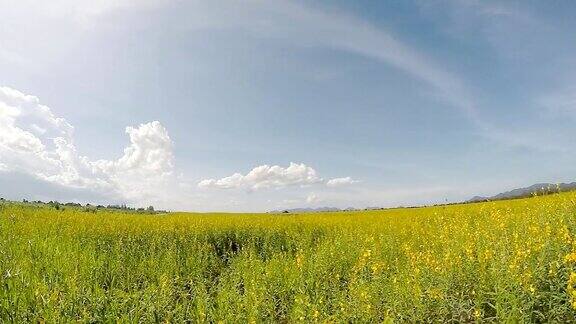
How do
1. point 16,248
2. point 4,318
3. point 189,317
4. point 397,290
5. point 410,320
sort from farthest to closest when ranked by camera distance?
point 16,248 → point 189,317 → point 397,290 → point 410,320 → point 4,318

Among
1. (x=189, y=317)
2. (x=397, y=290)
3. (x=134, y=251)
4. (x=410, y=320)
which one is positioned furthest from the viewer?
(x=134, y=251)

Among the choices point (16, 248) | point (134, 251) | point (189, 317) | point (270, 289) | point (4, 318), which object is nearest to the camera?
point (4, 318)

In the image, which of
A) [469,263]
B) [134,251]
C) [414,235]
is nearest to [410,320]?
[469,263]

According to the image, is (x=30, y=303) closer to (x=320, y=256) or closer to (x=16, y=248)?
(x=16, y=248)

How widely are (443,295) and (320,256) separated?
4.28m

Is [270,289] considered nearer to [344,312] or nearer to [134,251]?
[344,312]

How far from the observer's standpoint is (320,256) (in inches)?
372

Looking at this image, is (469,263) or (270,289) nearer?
(469,263)

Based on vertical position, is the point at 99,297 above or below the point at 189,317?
above

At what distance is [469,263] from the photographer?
5988mm

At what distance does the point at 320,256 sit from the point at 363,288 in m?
3.55

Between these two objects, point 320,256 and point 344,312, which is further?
point 320,256

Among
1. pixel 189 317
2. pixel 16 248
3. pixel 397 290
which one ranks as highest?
pixel 16 248

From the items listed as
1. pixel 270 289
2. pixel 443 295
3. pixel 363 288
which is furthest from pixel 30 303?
pixel 443 295
